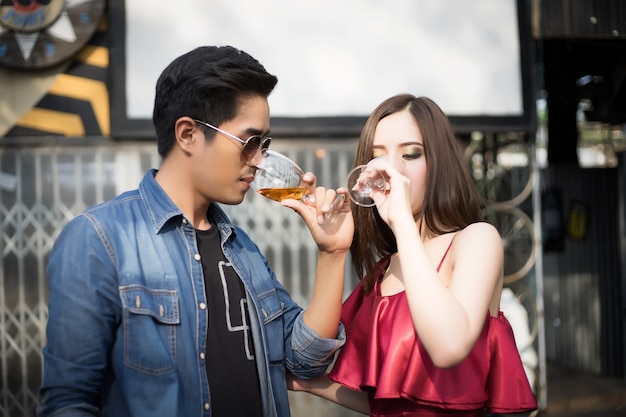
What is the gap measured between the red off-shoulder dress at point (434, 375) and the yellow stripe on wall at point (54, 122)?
2851 mm

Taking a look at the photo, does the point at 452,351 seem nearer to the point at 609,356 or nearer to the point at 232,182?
the point at 232,182

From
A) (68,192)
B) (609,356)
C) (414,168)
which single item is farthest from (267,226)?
(609,356)

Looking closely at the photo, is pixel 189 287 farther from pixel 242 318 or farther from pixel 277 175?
pixel 277 175

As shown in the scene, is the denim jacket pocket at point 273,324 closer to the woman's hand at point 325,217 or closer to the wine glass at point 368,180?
the woman's hand at point 325,217

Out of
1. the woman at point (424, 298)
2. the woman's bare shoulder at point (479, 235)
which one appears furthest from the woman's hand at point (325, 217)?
the woman's bare shoulder at point (479, 235)

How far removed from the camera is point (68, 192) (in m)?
4.27

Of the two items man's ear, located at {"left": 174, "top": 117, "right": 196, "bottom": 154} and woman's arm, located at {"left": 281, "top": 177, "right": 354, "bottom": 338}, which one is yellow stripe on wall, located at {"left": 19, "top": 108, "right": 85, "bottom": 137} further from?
woman's arm, located at {"left": 281, "top": 177, "right": 354, "bottom": 338}

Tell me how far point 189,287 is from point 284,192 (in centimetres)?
43

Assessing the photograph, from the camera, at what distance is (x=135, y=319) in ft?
5.99

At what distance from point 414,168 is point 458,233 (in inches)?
10.5

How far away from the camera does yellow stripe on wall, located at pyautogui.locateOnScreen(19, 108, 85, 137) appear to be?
4211 millimetres

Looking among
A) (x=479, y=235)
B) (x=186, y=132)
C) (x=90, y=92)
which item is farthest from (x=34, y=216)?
(x=479, y=235)

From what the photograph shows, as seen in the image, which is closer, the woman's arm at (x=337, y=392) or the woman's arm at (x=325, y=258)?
the woman's arm at (x=325, y=258)

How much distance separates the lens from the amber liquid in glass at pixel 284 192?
212 cm
